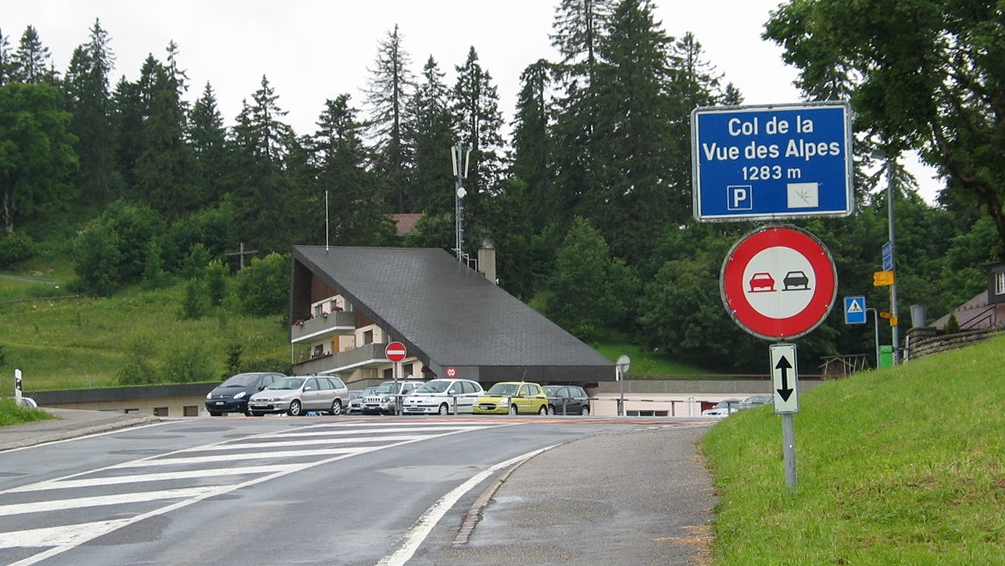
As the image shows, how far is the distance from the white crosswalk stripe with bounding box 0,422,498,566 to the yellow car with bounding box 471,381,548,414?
616 inches

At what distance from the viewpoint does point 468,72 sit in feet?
321

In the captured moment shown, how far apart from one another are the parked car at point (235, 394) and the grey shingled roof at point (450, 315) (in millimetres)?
12111

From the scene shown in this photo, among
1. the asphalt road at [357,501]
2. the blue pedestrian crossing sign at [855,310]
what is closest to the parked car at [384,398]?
the blue pedestrian crossing sign at [855,310]

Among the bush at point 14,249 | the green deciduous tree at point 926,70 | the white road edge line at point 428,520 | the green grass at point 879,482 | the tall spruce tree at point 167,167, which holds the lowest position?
the white road edge line at point 428,520

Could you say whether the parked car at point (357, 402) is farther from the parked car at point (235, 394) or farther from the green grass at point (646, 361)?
the green grass at point (646, 361)

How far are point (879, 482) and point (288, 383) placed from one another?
32.7 m

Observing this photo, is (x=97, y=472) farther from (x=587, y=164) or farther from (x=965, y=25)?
(x=587, y=164)

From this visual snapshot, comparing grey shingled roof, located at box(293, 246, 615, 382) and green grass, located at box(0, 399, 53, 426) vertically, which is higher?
grey shingled roof, located at box(293, 246, 615, 382)

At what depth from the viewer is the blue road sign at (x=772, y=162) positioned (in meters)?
10.3

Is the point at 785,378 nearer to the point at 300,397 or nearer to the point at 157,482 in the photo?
the point at 157,482

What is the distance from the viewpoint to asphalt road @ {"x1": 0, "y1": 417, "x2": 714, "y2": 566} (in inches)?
420

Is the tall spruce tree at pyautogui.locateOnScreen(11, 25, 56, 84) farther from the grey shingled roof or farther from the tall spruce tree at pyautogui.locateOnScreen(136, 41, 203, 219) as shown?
the grey shingled roof

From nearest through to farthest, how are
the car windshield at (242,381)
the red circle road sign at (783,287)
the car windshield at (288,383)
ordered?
the red circle road sign at (783,287)
the car windshield at (288,383)
the car windshield at (242,381)

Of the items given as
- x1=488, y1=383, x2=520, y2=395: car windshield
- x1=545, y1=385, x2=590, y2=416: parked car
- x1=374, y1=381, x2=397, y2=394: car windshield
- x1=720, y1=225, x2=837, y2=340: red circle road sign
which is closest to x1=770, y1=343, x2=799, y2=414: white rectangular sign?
x1=720, y1=225, x2=837, y2=340: red circle road sign
